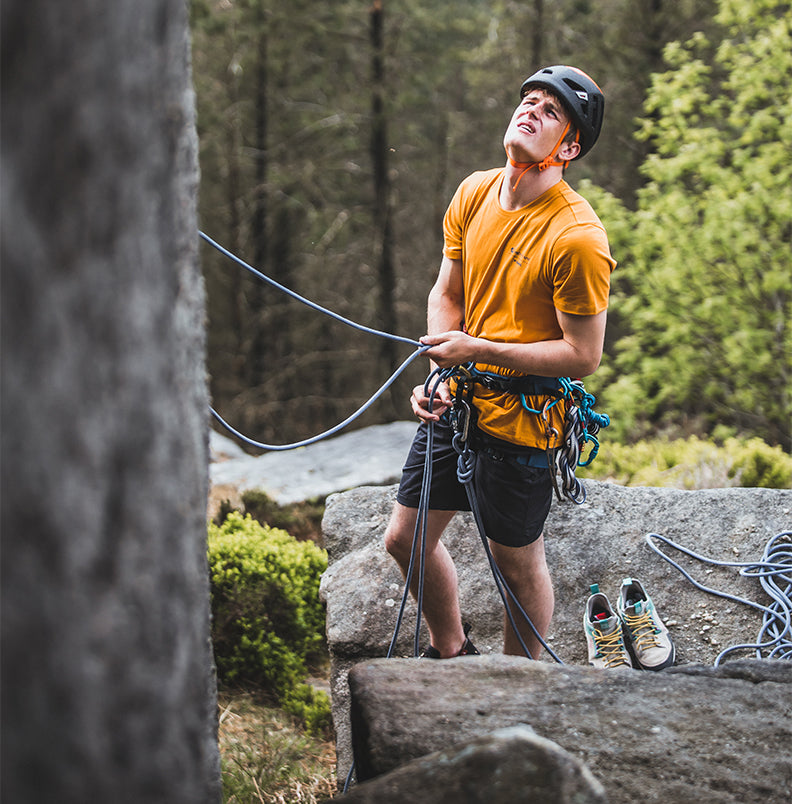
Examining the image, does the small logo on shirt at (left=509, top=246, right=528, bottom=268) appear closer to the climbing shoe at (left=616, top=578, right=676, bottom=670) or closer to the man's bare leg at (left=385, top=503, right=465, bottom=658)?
the man's bare leg at (left=385, top=503, right=465, bottom=658)

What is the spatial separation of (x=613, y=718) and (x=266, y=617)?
8.50 feet

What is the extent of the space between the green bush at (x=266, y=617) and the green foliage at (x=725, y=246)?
234 inches

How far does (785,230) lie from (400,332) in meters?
7.27

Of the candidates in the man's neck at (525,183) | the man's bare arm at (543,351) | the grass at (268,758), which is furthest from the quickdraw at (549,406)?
the grass at (268,758)

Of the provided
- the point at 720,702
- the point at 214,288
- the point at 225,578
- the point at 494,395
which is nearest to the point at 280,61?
the point at 214,288

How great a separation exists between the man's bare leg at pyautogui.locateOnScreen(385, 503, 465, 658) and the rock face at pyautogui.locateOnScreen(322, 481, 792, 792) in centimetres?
42

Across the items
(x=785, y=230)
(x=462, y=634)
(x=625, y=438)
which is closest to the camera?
(x=462, y=634)

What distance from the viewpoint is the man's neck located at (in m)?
2.54

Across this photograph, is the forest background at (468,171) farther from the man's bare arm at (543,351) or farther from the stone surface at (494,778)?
the stone surface at (494,778)

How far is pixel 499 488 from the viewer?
2.68 meters

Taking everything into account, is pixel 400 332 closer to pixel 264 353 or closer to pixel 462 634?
pixel 264 353

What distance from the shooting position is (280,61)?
14.3 meters

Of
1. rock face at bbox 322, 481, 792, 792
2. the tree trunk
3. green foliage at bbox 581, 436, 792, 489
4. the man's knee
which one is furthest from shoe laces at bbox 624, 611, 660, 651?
the tree trunk

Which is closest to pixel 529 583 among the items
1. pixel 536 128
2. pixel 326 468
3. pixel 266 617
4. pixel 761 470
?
pixel 536 128
